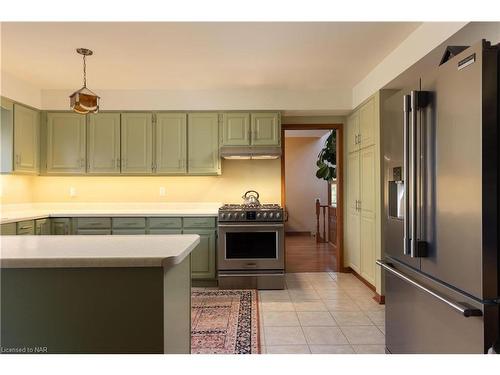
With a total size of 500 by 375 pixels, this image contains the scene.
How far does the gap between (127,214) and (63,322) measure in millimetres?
2700

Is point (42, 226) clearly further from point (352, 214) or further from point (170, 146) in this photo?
point (352, 214)

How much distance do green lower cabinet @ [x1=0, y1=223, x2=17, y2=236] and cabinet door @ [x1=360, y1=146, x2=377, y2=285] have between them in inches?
147

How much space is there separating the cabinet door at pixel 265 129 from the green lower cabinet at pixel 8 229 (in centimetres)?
277

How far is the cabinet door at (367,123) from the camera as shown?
11.7 feet

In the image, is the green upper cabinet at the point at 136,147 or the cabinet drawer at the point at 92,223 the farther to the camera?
the green upper cabinet at the point at 136,147

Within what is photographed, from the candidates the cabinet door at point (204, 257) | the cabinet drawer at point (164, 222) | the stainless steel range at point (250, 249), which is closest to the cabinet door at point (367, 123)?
the stainless steel range at point (250, 249)

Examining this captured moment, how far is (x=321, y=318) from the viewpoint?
2926 millimetres

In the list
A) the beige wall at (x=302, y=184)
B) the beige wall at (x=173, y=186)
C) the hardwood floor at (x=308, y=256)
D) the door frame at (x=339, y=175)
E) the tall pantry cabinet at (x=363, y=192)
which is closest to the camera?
the tall pantry cabinet at (x=363, y=192)

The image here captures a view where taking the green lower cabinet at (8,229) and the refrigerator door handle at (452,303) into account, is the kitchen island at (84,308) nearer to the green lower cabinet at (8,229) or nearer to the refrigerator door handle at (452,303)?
the refrigerator door handle at (452,303)

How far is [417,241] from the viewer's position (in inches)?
63.2

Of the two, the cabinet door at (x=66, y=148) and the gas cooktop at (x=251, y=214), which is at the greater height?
the cabinet door at (x=66, y=148)

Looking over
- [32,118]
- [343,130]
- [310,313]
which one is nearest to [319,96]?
[343,130]
